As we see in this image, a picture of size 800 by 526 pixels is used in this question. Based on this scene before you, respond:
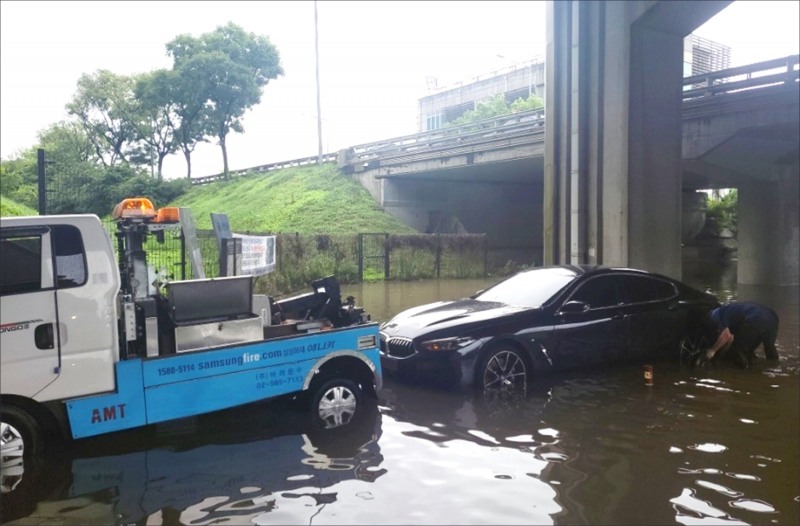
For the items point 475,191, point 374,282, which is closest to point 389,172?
point 475,191

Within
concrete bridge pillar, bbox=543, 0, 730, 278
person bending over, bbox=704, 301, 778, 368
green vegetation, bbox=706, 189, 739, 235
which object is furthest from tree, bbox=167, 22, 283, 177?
green vegetation, bbox=706, 189, 739, 235

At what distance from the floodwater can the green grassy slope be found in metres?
17.1

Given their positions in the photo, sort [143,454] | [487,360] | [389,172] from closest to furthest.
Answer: [143,454]
[487,360]
[389,172]

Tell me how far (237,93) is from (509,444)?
16.1 meters

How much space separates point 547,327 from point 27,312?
5161 mm

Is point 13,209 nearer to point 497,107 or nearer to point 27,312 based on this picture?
point 27,312

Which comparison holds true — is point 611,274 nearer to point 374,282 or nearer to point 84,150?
point 84,150

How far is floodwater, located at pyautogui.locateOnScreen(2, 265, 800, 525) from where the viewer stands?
418cm

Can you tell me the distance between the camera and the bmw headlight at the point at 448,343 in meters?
6.89

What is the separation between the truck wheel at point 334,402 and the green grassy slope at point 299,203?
1697 cm

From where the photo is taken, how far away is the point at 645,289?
851 cm

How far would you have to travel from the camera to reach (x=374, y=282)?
2072 centimetres

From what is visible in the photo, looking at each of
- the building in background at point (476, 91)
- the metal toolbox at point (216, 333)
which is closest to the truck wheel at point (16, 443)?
the metal toolbox at point (216, 333)

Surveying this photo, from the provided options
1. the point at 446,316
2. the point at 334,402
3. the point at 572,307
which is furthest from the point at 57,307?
the point at 572,307
